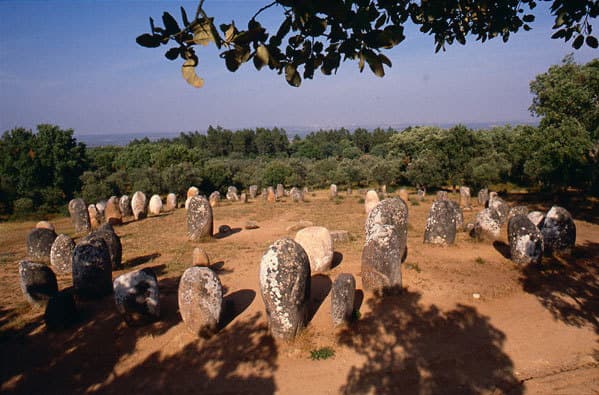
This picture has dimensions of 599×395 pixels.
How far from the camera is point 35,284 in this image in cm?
934

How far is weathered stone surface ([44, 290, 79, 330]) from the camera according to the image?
8.11 metres

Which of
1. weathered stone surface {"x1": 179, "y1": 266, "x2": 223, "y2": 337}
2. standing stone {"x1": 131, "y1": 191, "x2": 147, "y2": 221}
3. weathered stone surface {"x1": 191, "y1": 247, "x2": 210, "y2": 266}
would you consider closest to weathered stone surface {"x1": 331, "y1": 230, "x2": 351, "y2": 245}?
weathered stone surface {"x1": 191, "y1": 247, "x2": 210, "y2": 266}

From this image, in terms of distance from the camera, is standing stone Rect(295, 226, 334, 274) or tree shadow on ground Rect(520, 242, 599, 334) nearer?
tree shadow on ground Rect(520, 242, 599, 334)

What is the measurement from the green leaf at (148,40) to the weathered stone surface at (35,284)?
980 cm

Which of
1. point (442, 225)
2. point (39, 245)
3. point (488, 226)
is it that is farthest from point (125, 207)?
point (488, 226)

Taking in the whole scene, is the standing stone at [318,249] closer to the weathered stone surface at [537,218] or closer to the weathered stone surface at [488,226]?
the weathered stone surface at [488,226]

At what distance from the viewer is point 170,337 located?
7.77 meters

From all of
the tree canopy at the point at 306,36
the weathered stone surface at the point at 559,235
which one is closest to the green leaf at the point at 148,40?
the tree canopy at the point at 306,36

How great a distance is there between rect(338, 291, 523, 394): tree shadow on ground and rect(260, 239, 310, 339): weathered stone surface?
1.11 meters

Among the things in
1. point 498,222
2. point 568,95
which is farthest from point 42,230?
point 568,95

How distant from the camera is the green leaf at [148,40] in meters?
1.94

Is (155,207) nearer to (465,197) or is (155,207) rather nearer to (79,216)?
(79,216)

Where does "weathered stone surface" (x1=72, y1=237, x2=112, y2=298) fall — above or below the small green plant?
above

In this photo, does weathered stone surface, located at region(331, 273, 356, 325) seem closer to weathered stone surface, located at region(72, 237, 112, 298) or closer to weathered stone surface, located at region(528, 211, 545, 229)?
weathered stone surface, located at region(72, 237, 112, 298)
